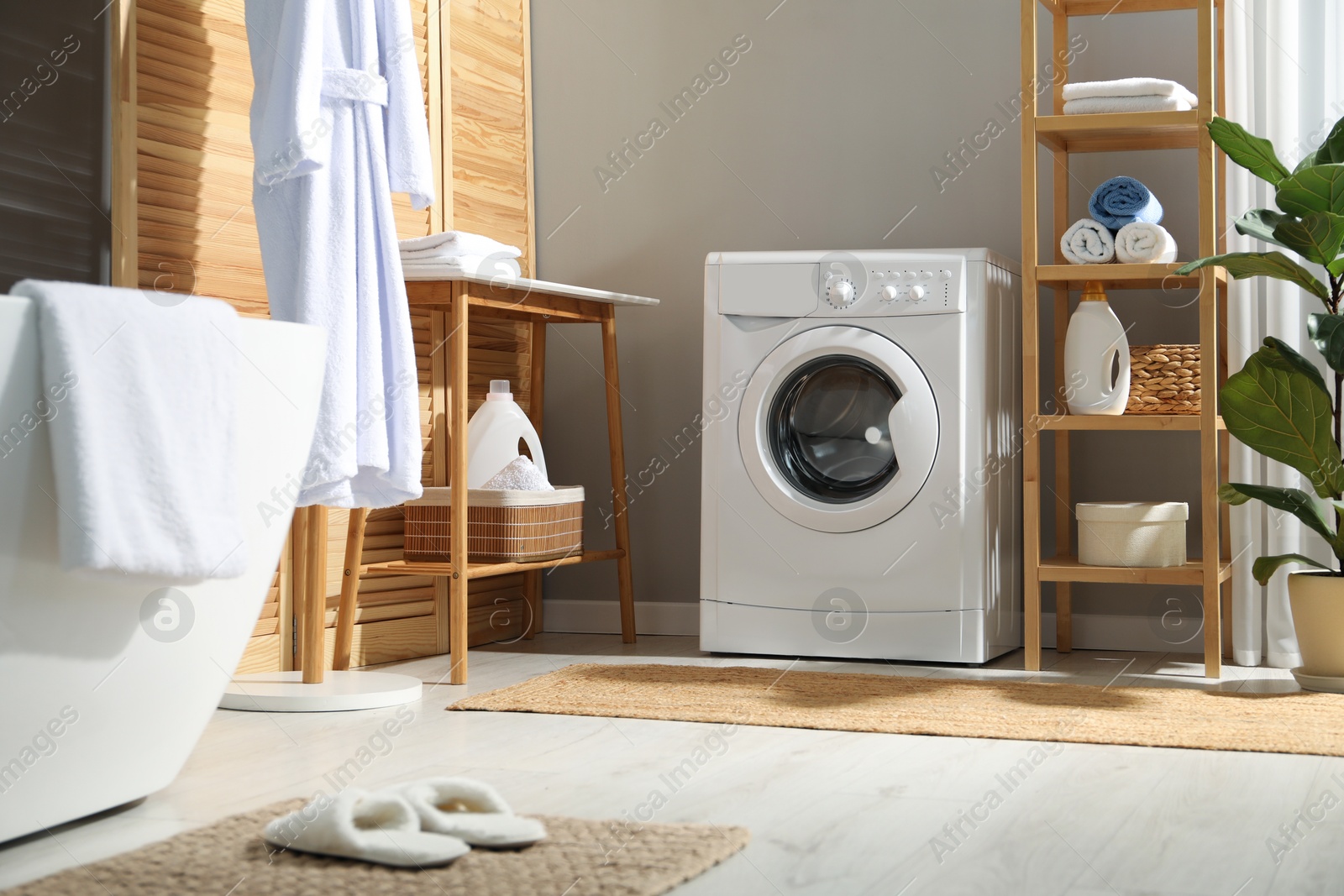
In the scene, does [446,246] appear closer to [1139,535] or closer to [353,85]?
[353,85]

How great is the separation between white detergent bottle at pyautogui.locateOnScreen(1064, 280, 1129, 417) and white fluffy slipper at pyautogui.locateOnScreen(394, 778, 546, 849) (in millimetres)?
1718

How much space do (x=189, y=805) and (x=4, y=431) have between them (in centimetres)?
57

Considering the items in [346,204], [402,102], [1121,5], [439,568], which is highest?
[1121,5]

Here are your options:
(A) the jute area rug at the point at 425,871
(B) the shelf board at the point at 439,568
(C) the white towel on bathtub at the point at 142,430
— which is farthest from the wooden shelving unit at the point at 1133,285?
(C) the white towel on bathtub at the point at 142,430

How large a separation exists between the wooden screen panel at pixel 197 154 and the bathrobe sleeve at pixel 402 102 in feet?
1.01

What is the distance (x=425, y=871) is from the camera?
1.37 m

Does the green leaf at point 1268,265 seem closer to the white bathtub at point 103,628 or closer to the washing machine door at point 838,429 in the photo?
the washing machine door at point 838,429

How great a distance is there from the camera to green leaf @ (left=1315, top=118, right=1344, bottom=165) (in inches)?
95.7

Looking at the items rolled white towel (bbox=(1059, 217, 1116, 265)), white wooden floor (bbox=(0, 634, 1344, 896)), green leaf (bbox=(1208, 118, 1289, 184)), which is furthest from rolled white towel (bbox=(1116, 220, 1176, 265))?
white wooden floor (bbox=(0, 634, 1344, 896))

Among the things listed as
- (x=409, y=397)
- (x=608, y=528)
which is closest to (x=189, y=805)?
(x=409, y=397)

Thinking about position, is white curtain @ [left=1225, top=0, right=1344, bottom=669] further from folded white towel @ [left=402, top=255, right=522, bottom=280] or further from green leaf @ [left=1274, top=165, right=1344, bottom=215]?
folded white towel @ [left=402, top=255, right=522, bottom=280]

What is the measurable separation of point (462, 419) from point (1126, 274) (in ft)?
4.54

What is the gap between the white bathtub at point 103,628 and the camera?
1387 millimetres

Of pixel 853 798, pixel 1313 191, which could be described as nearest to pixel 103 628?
pixel 853 798
